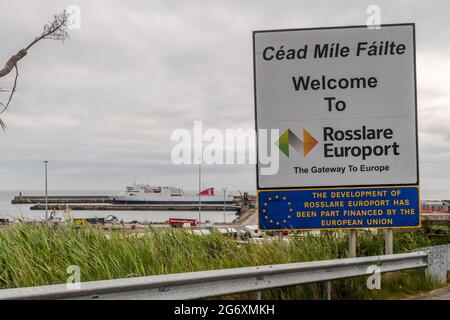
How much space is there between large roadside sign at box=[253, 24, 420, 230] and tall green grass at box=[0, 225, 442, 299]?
0.88 m

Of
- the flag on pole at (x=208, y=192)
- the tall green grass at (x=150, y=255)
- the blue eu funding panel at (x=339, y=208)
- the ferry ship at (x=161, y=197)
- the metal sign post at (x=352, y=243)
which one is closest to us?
the tall green grass at (x=150, y=255)

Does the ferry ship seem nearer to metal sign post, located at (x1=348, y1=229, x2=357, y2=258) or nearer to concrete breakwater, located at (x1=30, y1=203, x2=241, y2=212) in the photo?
concrete breakwater, located at (x1=30, y1=203, x2=241, y2=212)

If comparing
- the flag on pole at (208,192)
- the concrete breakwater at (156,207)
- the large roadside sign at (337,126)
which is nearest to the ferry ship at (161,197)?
the flag on pole at (208,192)

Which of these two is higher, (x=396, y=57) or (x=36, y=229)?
(x=396, y=57)

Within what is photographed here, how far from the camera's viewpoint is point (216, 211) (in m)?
151

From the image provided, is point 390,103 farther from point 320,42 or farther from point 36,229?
point 36,229

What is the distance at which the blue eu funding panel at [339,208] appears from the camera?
9508 mm

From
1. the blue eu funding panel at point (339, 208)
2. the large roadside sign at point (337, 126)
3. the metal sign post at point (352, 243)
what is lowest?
the metal sign post at point (352, 243)

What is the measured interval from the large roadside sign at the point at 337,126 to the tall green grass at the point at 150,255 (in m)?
0.88

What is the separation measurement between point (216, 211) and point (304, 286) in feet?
475

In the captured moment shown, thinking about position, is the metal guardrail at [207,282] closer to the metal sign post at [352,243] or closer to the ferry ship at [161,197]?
the metal sign post at [352,243]
